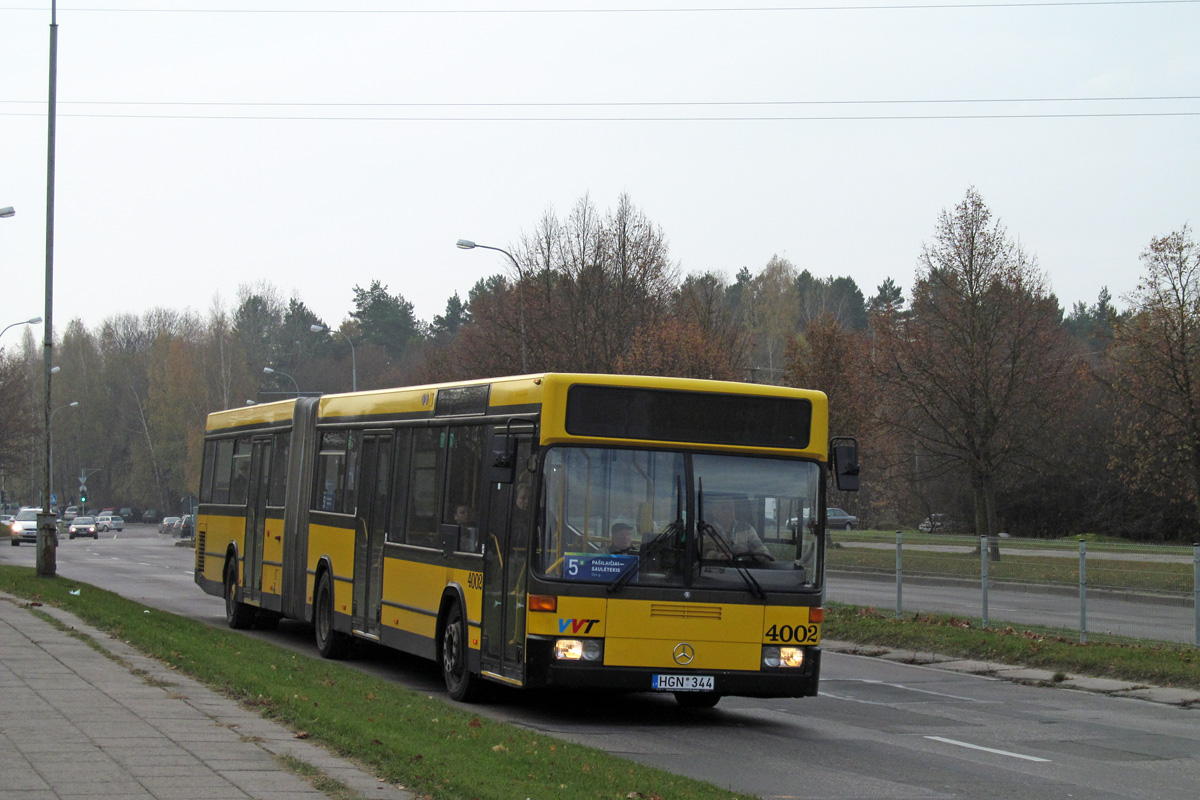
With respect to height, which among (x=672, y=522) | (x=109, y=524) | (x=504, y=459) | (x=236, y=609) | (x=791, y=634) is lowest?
(x=109, y=524)

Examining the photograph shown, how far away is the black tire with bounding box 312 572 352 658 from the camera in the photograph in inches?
650

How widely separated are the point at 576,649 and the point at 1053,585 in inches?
530

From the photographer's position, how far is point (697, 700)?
13414 millimetres

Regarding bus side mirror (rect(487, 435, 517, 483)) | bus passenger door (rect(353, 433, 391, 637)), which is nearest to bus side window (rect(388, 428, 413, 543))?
bus passenger door (rect(353, 433, 391, 637))

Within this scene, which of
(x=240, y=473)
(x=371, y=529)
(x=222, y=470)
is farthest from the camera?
(x=222, y=470)

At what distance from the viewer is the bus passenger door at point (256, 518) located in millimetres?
19728

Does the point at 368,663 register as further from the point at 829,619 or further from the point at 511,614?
the point at 829,619

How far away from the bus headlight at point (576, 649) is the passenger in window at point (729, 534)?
1.18 metres

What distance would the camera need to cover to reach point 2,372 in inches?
3009

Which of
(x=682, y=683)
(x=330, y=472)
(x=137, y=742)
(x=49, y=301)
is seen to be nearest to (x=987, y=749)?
(x=682, y=683)

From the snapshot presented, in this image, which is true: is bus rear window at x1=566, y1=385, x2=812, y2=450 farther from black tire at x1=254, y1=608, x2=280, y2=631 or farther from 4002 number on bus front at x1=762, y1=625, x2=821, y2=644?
black tire at x1=254, y1=608, x2=280, y2=631

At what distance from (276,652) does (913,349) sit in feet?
97.6

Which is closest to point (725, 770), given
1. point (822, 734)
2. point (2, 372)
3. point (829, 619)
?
point (822, 734)

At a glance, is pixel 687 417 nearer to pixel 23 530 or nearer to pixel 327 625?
pixel 327 625
